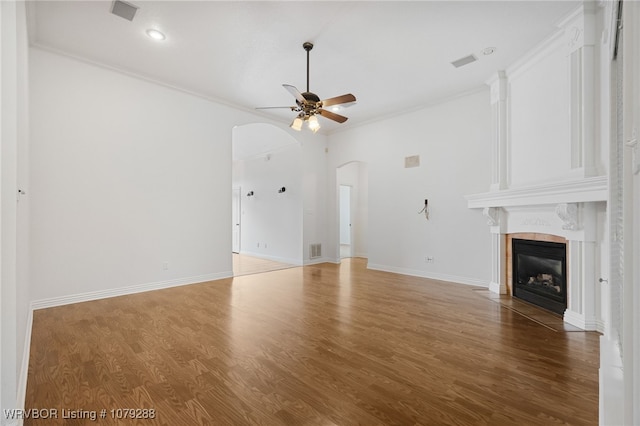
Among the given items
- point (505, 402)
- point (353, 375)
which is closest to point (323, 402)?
point (353, 375)

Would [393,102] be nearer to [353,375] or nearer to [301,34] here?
[301,34]

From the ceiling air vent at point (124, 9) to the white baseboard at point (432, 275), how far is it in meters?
5.85

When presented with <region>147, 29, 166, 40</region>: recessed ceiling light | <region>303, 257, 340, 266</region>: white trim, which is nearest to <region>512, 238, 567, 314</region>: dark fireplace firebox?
<region>303, 257, 340, 266</region>: white trim

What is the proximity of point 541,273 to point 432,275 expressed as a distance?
189 centimetres

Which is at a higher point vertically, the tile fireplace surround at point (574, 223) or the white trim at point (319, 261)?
the tile fireplace surround at point (574, 223)

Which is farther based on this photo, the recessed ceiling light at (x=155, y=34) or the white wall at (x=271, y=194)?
the white wall at (x=271, y=194)

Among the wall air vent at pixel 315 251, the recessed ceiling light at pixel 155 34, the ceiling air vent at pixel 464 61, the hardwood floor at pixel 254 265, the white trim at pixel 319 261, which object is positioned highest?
the recessed ceiling light at pixel 155 34

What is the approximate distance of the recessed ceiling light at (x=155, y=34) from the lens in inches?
136

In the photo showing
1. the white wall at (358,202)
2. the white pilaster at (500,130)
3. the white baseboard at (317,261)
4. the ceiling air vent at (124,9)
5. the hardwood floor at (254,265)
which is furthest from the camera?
the white wall at (358,202)

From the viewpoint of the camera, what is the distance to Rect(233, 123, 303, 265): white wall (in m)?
7.31

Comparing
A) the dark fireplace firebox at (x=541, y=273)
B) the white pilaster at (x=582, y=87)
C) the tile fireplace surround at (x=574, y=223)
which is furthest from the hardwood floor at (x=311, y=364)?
the white pilaster at (x=582, y=87)

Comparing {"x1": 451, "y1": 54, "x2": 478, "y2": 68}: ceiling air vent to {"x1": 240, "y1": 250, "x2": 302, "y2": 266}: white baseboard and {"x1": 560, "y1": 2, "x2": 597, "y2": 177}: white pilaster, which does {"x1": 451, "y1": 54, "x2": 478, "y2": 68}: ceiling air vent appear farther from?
{"x1": 240, "y1": 250, "x2": 302, "y2": 266}: white baseboard

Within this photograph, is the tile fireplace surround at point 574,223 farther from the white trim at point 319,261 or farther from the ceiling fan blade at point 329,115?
the white trim at point 319,261

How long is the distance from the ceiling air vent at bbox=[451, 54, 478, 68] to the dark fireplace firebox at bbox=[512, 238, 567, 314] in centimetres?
271
